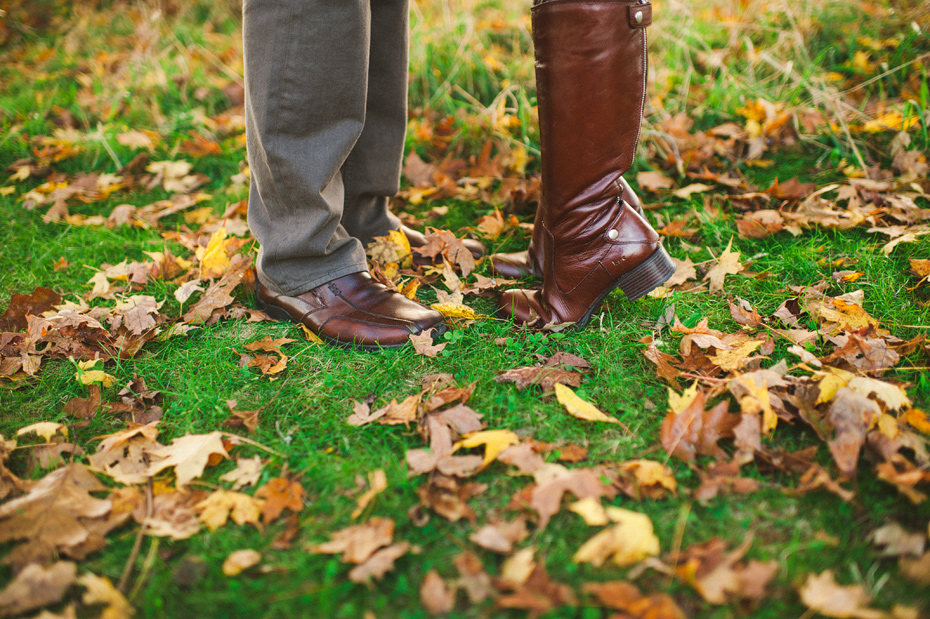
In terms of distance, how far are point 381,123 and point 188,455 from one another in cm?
121

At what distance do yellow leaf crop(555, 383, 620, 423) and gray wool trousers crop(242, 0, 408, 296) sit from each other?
773 mm

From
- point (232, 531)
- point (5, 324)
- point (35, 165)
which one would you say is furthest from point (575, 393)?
point (35, 165)

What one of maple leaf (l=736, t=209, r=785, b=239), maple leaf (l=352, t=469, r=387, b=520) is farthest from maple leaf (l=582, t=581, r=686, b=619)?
maple leaf (l=736, t=209, r=785, b=239)

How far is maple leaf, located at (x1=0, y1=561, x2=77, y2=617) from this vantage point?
94cm

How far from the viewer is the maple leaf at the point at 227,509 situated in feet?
3.59

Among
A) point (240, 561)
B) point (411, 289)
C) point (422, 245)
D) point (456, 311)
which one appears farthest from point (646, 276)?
point (240, 561)

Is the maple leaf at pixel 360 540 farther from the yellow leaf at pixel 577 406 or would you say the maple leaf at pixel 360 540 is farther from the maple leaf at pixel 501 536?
the yellow leaf at pixel 577 406

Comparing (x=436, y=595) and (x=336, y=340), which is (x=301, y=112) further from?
(x=436, y=595)

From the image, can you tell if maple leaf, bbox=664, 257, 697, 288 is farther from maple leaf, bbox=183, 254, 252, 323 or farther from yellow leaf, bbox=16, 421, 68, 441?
yellow leaf, bbox=16, 421, 68, 441

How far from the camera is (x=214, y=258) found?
2021 millimetres

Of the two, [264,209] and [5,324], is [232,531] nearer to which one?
[264,209]

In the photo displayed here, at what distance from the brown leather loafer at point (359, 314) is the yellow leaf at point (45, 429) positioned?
0.65 metres

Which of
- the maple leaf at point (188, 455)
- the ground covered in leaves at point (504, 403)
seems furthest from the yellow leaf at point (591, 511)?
the maple leaf at point (188, 455)

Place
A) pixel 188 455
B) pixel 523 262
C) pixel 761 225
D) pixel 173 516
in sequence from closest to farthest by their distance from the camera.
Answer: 1. pixel 173 516
2. pixel 188 455
3. pixel 523 262
4. pixel 761 225
